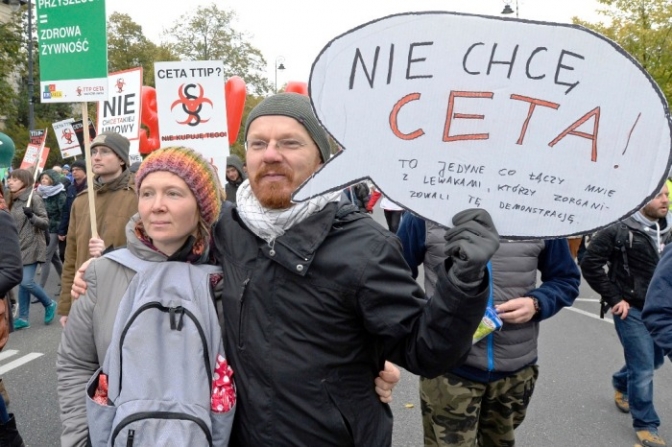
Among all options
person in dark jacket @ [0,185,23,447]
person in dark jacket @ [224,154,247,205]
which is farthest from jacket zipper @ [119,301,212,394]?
person in dark jacket @ [224,154,247,205]

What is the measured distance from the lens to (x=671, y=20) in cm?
1457

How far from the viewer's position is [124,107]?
5.70 m

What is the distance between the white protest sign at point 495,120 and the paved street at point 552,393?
269 centimetres

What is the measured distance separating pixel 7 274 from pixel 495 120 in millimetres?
2603

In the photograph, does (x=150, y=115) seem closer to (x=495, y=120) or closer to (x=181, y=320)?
(x=181, y=320)

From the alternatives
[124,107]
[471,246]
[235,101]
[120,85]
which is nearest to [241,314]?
[471,246]

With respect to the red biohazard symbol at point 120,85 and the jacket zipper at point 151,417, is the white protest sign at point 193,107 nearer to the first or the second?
the red biohazard symbol at point 120,85

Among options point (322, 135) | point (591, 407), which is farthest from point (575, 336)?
point (322, 135)

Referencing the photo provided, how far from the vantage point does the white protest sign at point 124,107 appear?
18.4ft

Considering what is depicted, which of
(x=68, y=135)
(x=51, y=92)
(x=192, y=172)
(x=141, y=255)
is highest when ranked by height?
(x=51, y=92)

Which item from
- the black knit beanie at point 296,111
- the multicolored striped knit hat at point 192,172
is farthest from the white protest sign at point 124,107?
the black knit beanie at point 296,111

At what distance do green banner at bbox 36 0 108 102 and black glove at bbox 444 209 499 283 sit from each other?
2.60 m

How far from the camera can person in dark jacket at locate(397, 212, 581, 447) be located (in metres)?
2.43

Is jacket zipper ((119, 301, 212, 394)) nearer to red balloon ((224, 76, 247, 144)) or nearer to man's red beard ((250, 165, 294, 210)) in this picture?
man's red beard ((250, 165, 294, 210))
